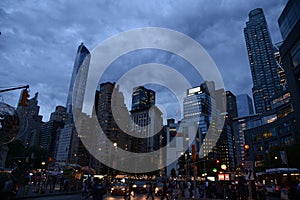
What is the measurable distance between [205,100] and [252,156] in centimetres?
8901

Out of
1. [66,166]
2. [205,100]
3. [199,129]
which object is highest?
[205,100]

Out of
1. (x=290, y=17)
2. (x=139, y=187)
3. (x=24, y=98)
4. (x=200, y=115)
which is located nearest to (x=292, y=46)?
(x=290, y=17)

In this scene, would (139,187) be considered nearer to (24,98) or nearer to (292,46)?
(24,98)

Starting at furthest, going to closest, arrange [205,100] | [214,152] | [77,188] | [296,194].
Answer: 1. [205,100]
2. [214,152]
3. [77,188]
4. [296,194]

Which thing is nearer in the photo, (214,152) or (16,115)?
(16,115)

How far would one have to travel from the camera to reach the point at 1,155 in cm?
2844

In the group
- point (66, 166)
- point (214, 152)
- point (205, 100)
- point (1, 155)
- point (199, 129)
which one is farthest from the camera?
point (205, 100)

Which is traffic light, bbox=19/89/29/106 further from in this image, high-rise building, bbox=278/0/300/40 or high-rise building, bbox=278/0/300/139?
high-rise building, bbox=278/0/300/40

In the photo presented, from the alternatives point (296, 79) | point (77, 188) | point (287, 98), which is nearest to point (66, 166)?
point (77, 188)

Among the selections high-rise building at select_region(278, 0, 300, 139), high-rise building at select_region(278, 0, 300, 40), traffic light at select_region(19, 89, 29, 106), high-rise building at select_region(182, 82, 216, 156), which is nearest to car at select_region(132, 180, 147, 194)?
traffic light at select_region(19, 89, 29, 106)

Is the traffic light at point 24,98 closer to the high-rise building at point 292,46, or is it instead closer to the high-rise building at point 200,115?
the high-rise building at point 292,46

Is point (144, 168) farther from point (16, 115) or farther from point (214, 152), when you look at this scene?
point (16, 115)

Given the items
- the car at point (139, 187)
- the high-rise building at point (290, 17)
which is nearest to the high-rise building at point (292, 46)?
the high-rise building at point (290, 17)

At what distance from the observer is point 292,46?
160 feet
